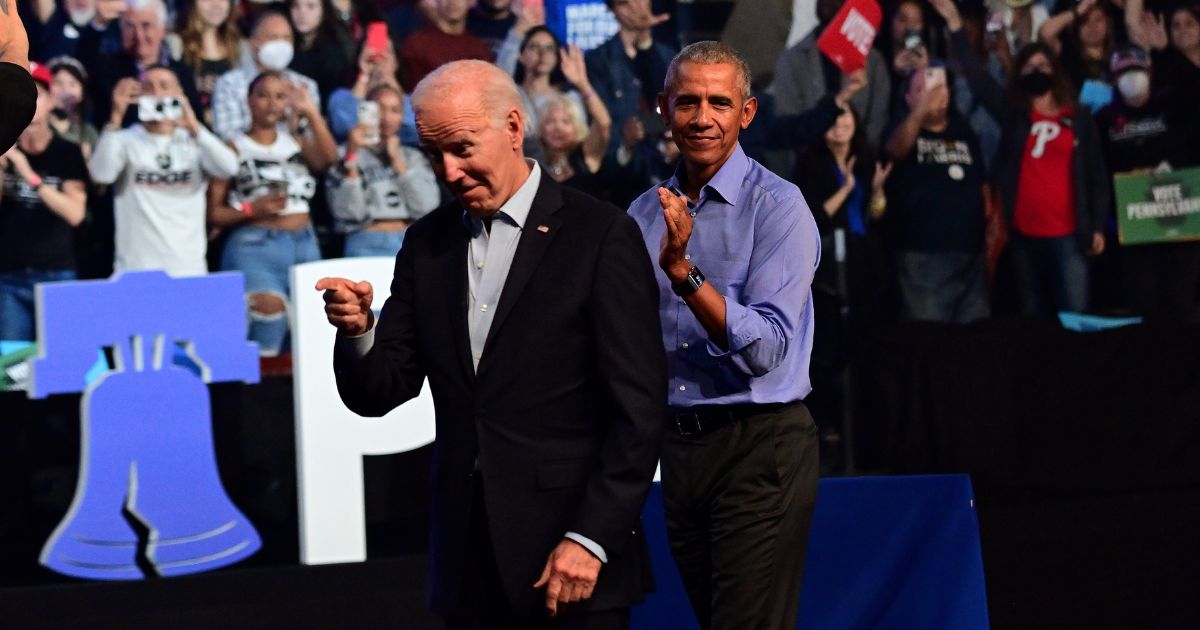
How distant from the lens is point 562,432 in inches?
78.1

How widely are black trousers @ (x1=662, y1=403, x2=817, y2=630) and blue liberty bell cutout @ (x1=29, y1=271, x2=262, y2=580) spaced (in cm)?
305

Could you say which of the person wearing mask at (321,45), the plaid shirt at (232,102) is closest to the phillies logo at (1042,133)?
the person wearing mask at (321,45)

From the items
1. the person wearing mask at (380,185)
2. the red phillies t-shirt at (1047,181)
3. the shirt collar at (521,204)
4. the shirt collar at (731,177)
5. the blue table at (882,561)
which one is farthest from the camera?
the red phillies t-shirt at (1047,181)

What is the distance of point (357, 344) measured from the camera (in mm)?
2043

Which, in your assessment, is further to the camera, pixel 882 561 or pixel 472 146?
pixel 882 561

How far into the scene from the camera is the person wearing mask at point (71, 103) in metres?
5.23

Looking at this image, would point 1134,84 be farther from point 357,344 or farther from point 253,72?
point 357,344

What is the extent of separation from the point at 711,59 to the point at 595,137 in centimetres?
328

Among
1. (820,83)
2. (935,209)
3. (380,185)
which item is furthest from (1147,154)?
(380,185)

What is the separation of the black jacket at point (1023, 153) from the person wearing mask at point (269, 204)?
2.96 metres

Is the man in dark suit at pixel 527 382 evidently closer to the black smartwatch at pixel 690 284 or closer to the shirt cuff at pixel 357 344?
the shirt cuff at pixel 357 344

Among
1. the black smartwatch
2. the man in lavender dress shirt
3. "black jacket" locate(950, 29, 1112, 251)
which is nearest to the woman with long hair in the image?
"black jacket" locate(950, 29, 1112, 251)

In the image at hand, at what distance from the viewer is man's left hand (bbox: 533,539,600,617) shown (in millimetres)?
1899

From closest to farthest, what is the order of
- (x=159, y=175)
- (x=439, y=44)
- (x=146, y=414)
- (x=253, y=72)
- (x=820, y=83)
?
(x=146, y=414) → (x=159, y=175) → (x=253, y=72) → (x=439, y=44) → (x=820, y=83)
